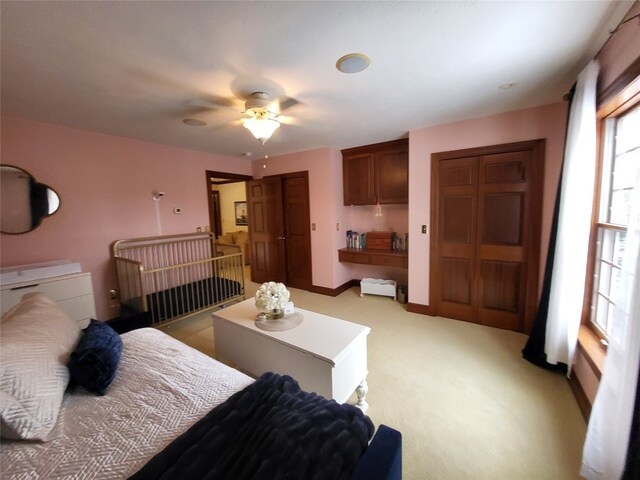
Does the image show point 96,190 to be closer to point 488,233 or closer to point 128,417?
point 128,417

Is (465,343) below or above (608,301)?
→ below

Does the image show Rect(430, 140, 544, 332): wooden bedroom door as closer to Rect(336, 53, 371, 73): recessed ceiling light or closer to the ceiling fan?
Rect(336, 53, 371, 73): recessed ceiling light

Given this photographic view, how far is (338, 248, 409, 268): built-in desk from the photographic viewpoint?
3.60m

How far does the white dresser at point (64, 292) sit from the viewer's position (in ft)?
7.16

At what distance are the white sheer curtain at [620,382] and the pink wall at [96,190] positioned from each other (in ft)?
14.3

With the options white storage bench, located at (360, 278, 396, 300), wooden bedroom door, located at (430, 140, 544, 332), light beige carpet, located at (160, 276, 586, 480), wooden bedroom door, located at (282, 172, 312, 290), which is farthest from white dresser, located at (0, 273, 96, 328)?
wooden bedroom door, located at (430, 140, 544, 332)

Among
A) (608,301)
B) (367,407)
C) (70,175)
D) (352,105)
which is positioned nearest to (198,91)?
(352,105)

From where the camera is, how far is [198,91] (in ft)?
6.54

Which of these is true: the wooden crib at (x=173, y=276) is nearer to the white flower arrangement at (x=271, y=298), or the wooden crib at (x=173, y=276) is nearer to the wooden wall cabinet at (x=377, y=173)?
the white flower arrangement at (x=271, y=298)

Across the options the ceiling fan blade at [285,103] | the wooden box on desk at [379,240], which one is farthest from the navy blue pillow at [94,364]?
the wooden box on desk at [379,240]

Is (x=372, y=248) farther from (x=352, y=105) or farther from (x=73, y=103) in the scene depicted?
(x=73, y=103)

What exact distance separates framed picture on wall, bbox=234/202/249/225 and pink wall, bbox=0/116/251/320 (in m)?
3.33

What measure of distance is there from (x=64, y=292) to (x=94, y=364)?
1844 mm

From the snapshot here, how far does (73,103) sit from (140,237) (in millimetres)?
1657
